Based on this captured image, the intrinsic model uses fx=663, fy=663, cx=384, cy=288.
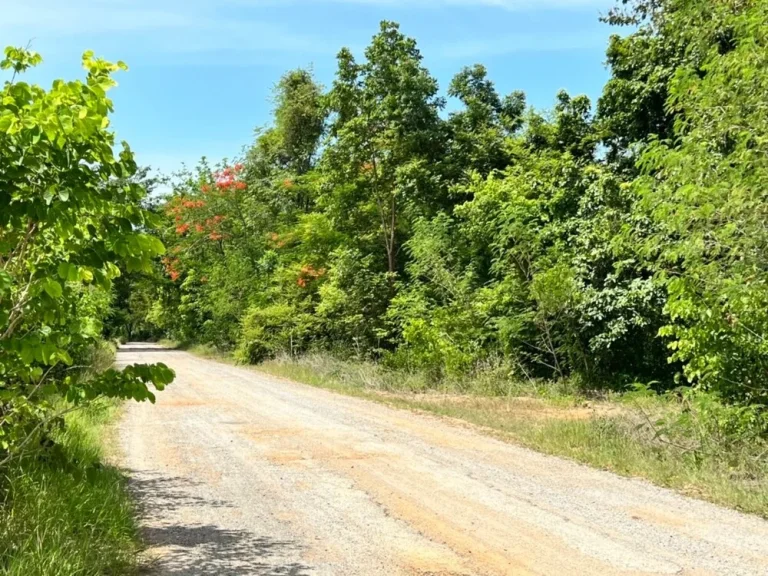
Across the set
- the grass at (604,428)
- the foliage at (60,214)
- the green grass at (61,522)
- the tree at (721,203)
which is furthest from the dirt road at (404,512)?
the tree at (721,203)

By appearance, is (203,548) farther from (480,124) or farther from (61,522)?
(480,124)

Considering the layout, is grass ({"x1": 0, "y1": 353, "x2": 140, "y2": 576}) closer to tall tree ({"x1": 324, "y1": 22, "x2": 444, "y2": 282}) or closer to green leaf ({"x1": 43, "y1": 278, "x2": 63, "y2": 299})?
green leaf ({"x1": 43, "y1": 278, "x2": 63, "y2": 299})

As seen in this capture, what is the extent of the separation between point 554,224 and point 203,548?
568 inches

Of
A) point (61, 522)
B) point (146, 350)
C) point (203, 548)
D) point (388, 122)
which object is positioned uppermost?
point (388, 122)

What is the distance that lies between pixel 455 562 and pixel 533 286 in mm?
11755

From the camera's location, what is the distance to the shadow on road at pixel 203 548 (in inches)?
195

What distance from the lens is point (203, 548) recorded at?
18.0ft

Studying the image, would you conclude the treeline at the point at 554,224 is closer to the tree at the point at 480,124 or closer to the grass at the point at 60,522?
the tree at the point at 480,124

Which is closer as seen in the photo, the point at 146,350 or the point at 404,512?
the point at 404,512

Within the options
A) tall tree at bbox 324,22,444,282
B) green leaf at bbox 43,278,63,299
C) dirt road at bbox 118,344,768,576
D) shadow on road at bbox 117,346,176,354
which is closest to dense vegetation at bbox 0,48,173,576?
green leaf at bbox 43,278,63,299

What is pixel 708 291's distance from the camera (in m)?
8.65

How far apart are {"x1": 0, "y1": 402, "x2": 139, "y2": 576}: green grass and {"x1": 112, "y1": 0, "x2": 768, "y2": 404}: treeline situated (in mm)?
7160

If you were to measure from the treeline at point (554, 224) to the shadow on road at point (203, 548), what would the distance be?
6.19 metres

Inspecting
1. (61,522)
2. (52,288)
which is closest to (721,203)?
(52,288)
